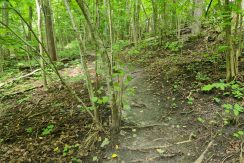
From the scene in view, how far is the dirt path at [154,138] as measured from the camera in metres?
3.08

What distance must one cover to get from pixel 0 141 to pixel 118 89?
8.85 ft

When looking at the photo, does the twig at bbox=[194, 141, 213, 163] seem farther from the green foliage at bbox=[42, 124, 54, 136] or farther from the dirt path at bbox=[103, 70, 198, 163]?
the green foliage at bbox=[42, 124, 54, 136]

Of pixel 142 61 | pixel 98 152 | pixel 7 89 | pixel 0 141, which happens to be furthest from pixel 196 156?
pixel 7 89

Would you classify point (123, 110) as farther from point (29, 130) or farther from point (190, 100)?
point (29, 130)

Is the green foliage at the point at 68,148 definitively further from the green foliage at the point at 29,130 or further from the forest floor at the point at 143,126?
the green foliage at the point at 29,130

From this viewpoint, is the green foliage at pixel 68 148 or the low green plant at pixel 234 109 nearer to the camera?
the low green plant at pixel 234 109

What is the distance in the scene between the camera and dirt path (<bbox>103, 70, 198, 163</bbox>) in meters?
3.08

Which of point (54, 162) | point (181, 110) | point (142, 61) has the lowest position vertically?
point (54, 162)

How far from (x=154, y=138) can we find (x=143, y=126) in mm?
394

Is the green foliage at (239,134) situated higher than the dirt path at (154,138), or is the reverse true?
the green foliage at (239,134)

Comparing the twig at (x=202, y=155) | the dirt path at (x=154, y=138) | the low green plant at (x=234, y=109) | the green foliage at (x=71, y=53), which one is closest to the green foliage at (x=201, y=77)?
the dirt path at (x=154, y=138)

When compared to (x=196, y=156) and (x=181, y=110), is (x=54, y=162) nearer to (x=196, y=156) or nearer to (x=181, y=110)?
(x=196, y=156)

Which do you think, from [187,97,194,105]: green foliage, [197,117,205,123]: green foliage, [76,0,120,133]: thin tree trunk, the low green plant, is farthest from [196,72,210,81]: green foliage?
[76,0,120,133]: thin tree trunk

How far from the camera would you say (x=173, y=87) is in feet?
16.7
